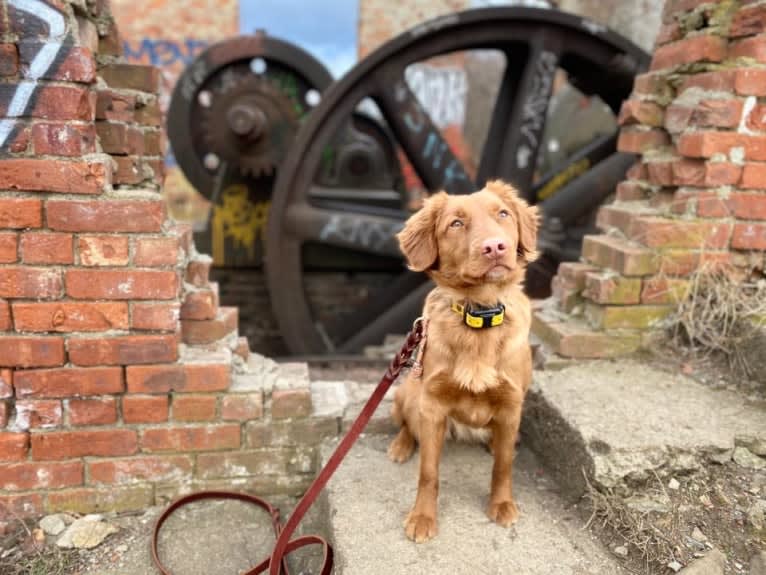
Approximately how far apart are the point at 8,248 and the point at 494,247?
1.54m

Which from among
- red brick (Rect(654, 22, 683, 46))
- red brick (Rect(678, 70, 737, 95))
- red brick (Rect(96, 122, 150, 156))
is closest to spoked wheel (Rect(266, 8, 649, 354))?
red brick (Rect(654, 22, 683, 46))

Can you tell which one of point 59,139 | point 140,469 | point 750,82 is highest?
point 750,82

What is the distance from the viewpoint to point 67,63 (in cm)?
177

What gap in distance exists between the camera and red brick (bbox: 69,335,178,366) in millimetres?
1944

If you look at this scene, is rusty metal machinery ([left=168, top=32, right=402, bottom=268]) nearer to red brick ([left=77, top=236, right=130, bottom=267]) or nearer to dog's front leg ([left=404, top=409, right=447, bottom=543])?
red brick ([left=77, top=236, right=130, bottom=267])

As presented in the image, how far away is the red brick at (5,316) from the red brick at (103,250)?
28 cm

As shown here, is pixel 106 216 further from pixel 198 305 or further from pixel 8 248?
pixel 198 305

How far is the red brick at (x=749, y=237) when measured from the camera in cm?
241

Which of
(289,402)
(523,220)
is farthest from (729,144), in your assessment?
(289,402)

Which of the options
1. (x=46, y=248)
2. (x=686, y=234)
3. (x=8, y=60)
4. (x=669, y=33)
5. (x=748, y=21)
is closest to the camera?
(x=8, y=60)

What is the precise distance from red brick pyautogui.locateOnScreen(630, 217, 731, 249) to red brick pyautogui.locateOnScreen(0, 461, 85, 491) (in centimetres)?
245

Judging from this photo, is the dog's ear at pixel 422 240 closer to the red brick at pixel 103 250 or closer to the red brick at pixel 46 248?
the red brick at pixel 103 250

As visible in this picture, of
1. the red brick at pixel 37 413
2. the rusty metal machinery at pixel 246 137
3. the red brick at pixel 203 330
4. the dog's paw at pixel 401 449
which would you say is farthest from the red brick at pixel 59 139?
the rusty metal machinery at pixel 246 137

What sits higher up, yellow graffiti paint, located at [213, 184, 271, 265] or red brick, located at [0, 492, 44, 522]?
yellow graffiti paint, located at [213, 184, 271, 265]
